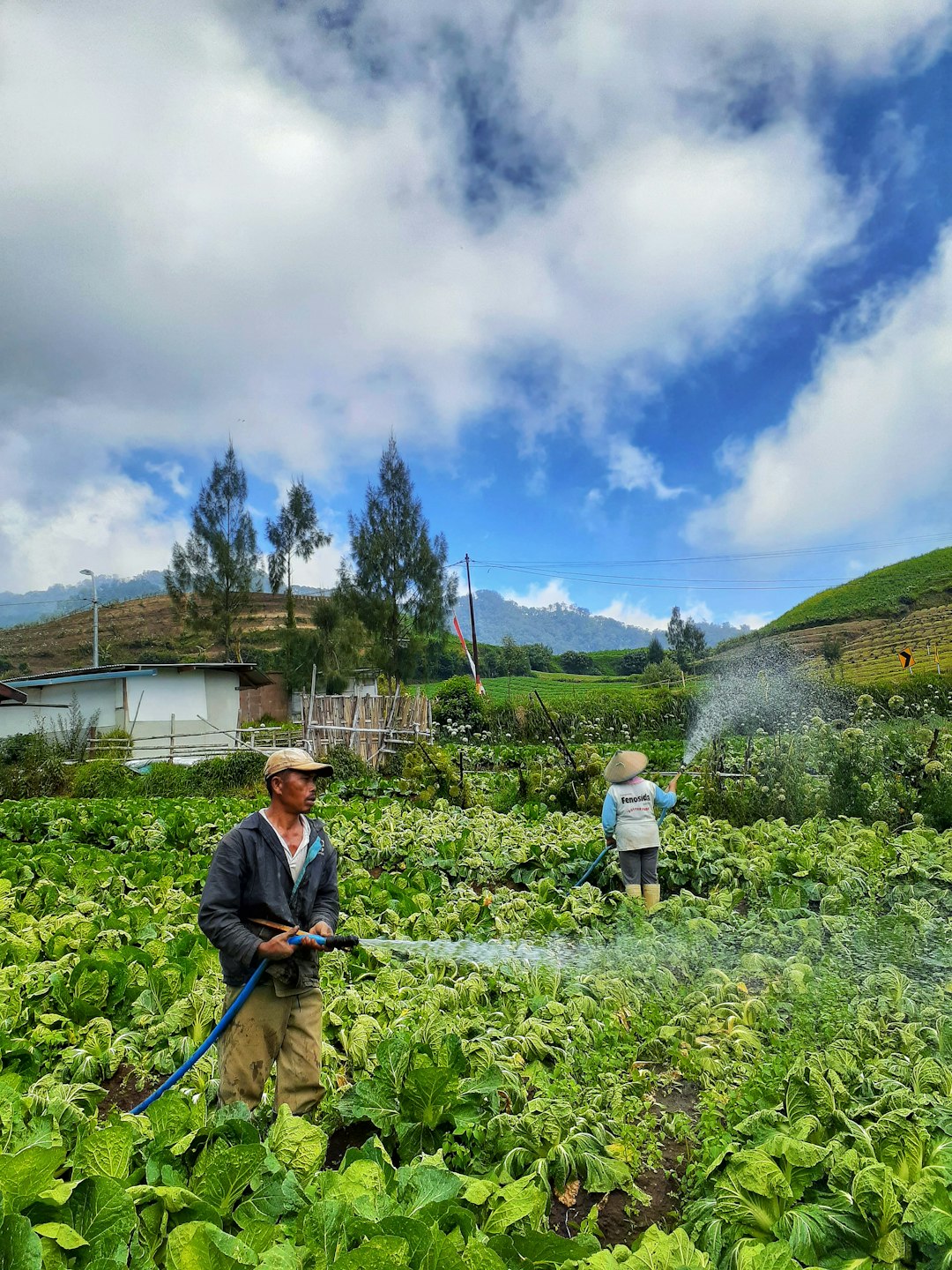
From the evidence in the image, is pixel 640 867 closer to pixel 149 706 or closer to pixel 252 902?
pixel 252 902

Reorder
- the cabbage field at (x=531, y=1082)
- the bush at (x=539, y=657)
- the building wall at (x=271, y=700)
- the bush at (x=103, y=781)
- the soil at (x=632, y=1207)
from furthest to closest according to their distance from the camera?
the bush at (x=539, y=657) < the building wall at (x=271, y=700) < the bush at (x=103, y=781) < the soil at (x=632, y=1207) < the cabbage field at (x=531, y=1082)

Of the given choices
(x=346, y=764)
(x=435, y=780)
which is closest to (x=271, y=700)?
(x=346, y=764)

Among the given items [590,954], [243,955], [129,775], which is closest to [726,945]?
[590,954]

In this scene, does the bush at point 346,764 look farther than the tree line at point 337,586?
No

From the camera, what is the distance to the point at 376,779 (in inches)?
651

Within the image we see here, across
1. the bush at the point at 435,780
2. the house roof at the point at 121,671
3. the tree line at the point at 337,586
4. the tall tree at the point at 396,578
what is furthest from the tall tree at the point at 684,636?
the bush at the point at 435,780

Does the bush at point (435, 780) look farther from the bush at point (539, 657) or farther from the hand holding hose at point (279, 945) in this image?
the bush at point (539, 657)

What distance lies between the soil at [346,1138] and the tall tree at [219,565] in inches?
1682

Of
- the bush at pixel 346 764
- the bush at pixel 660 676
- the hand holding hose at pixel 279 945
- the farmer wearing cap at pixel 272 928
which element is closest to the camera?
the hand holding hose at pixel 279 945

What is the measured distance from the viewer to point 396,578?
39375 mm

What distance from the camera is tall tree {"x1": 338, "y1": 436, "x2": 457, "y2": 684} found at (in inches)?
1519

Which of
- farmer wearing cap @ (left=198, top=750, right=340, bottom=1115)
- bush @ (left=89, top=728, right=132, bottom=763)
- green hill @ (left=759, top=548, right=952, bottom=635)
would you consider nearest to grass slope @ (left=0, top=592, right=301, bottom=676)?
bush @ (left=89, top=728, right=132, bottom=763)

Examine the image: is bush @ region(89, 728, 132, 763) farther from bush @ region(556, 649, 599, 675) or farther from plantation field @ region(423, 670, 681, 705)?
bush @ region(556, 649, 599, 675)

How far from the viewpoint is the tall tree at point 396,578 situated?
38.6 m
